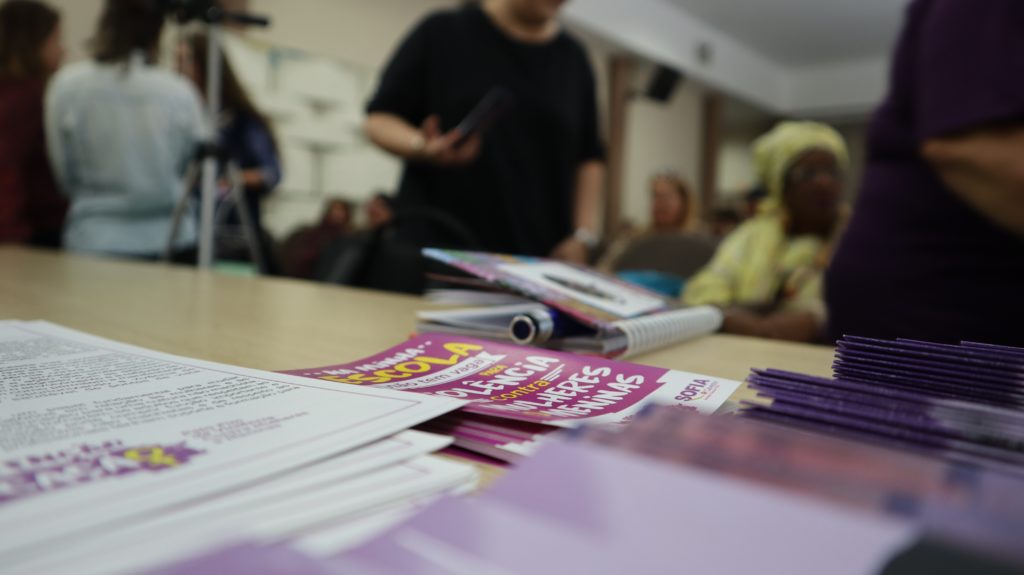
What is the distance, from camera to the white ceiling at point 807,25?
5969 mm

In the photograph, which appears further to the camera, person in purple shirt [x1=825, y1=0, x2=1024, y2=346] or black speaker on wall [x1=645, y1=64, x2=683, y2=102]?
black speaker on wall [x1=645, y1=64, x2=683, y2=102]

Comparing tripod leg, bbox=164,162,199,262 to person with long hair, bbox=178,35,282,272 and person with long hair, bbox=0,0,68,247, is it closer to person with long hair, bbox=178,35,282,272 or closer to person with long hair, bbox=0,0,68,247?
person with long hair, bbox=0,0,68,247

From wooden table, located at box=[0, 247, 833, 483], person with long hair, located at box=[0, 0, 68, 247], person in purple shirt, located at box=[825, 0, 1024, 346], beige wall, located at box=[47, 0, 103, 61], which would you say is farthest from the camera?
beige wall, located at box=[47, 0, 103, 61]

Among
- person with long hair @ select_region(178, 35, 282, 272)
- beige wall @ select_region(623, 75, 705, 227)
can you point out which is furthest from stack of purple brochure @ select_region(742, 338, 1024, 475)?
beige wall @ select_region(623, 75, 705, 227)

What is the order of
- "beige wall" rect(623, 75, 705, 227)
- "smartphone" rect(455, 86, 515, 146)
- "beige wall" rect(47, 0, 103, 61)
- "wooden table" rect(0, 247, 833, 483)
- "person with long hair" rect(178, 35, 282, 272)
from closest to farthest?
"wooden table" rect(0, 247, 833, 483) < "smartphone" rect(455, 86, 515, 146) < "person with long hair" rect(178, 35, 282, 272) < "beige wall" rect(47, 0, 103, 61) < "beige wall" rect(623, 75, 705, 227)

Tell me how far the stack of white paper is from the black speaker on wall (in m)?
5.06

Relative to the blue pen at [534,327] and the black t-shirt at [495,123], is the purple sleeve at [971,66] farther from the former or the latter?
the black t-shirt at [495,123]

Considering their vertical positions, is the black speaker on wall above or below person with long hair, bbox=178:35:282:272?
above

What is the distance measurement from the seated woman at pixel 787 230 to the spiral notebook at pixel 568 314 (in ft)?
3.45

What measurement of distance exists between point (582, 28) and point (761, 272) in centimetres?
397

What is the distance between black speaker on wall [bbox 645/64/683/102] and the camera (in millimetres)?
5020

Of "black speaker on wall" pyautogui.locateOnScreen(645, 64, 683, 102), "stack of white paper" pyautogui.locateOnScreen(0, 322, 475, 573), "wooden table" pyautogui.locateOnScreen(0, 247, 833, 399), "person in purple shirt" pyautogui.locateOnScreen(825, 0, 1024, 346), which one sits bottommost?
"wooden table" pyautogui.locateOnScreen(0, 247, 833, 399)

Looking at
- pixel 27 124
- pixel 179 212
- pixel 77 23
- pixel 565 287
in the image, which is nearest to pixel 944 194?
pixel 565 287

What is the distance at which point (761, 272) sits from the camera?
1.71 metres
